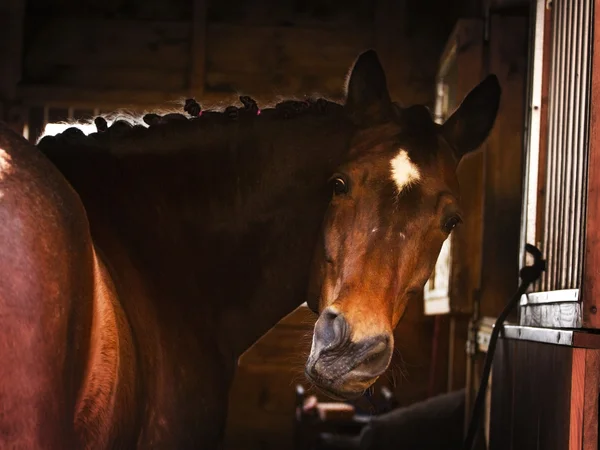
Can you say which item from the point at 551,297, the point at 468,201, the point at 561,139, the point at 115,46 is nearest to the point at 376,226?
the point at 551,297

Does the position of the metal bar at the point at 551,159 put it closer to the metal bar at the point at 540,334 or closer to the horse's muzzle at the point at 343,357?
the metal bar at the point at 540,334

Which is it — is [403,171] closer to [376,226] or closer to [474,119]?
[376,226]

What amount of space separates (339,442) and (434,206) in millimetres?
2882

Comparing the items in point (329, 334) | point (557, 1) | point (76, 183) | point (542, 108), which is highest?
point (557, 1)

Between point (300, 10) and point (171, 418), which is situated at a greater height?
point (300, 10)

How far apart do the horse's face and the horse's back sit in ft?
2.10

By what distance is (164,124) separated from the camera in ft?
8.29

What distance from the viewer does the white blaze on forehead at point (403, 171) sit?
2.33 meters

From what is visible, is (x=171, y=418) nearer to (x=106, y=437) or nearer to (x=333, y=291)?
(x=106, y=437)

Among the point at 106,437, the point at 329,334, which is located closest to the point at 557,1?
the point at 329,334

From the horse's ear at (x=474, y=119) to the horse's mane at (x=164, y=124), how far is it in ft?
1.29

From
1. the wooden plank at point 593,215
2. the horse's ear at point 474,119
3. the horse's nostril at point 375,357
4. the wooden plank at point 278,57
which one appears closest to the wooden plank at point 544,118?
the horse's ear at point 474,119

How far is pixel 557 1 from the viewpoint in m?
3.17

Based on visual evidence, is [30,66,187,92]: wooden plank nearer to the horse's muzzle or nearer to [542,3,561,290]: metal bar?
[542,3,561,290]: metal bar
